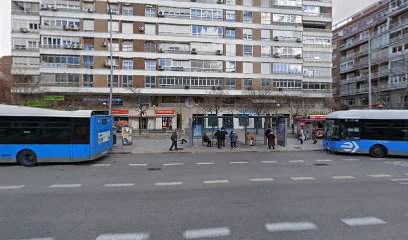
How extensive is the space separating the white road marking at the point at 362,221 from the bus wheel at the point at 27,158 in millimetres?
12598

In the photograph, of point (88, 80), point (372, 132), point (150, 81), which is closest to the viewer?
point (372, 132)

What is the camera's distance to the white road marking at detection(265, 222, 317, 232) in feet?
14.9

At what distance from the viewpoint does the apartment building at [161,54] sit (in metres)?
35.3

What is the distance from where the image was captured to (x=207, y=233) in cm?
439

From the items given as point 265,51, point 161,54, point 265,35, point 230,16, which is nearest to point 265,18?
point 265,35

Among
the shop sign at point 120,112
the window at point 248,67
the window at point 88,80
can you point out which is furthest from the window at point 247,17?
the window at point 88,80

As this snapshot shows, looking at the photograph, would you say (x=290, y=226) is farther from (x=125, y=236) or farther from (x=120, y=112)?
(x=120, y=112)

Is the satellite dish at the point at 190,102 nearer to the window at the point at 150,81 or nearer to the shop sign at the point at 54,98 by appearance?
the window at the point at 150,81

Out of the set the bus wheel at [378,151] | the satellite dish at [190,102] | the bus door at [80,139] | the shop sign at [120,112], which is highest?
the satellite dish at [190,102]

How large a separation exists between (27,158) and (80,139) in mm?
2549

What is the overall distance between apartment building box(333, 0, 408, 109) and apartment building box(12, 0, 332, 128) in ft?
42.6

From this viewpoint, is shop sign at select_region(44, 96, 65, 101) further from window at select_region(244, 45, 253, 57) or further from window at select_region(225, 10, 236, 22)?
window at select_region(244, 45, 253, 57)

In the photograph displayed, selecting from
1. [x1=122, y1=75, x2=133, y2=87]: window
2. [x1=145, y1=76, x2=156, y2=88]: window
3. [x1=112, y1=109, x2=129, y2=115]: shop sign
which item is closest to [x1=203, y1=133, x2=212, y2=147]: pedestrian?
[x1=145, y1=76, x2=156, y2=88]: window

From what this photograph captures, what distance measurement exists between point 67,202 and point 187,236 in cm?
360
